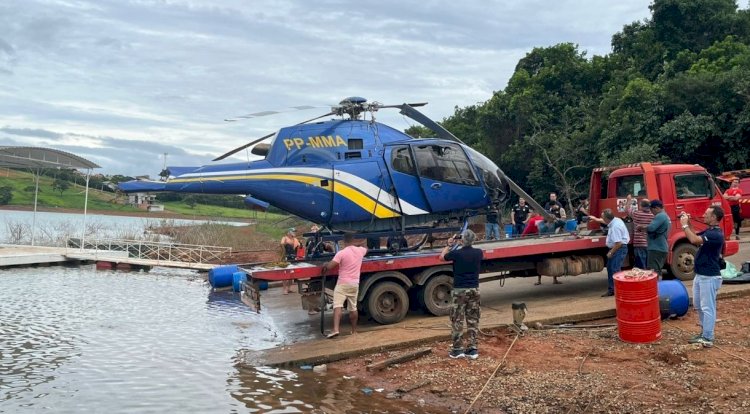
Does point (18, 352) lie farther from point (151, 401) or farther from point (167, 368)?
point (151, 401)

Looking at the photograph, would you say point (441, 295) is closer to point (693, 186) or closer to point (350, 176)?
point (350, 176)

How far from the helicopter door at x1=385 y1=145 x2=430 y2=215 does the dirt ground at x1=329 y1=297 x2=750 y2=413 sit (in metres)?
3.86

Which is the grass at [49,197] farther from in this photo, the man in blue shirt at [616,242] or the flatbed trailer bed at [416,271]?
the man in blue shirt at [616,242]

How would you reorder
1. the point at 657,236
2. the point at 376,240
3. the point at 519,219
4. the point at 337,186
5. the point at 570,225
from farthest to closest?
the point at 519,219
the point at 570,225
the point at 376,240
the point at 337,186
the point at 657,236

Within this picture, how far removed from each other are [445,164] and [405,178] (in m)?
0.92

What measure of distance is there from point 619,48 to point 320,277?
3395cm

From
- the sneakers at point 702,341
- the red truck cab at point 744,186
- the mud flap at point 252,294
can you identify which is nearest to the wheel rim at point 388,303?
the mud flap at point 252,294

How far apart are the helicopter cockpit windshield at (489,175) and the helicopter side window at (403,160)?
1298mm

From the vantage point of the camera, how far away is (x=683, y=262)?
12055 mm

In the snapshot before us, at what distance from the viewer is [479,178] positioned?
12.6 meters

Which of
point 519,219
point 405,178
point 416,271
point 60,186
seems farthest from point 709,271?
point 60,186

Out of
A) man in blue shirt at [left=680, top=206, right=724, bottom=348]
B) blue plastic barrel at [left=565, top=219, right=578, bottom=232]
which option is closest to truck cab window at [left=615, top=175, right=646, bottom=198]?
blue plastic barrel at [left=565, top=219, right=578, bottom=232]

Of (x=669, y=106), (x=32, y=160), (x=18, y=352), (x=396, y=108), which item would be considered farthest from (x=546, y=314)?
(x=32, y=160)

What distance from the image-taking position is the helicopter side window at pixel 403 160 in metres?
12.1
